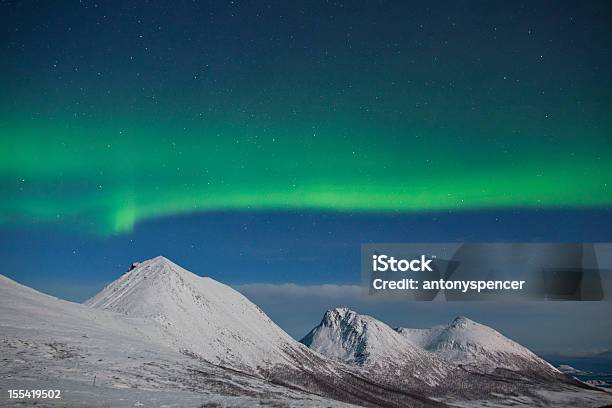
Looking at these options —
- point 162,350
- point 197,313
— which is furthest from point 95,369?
point 197,313

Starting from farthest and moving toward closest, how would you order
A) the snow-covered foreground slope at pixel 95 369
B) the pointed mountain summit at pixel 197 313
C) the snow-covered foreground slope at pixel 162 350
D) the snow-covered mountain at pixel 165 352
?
the pointed mountain summit at pixel 197 313 → the snow-covered foreground slope at pixel 162 350 → the snow-covered mountain at pixel 165 352 → the snow-covered foreground slope at pixel 95 369

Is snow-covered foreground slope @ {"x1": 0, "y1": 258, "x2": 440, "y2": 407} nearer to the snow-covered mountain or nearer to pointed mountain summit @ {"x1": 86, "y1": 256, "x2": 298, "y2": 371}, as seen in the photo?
the snow-covered mountain

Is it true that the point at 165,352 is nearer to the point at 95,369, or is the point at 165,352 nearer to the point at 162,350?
the point at 162,350

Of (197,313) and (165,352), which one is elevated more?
(197,313)

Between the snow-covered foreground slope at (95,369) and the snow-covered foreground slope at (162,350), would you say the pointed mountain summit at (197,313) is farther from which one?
the snow-covered foreground slope at (95,369)

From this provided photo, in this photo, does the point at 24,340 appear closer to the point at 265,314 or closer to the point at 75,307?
the point at 75,307

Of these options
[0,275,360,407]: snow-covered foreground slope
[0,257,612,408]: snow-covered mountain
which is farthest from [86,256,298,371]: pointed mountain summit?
[0,275,360,407]: snow-covered foreground slope

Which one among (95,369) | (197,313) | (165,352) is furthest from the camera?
(197,313)

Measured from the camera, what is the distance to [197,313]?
116m

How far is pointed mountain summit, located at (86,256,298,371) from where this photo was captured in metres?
96.4

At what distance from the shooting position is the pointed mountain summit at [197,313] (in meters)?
96.4

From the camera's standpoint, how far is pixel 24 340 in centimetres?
4347

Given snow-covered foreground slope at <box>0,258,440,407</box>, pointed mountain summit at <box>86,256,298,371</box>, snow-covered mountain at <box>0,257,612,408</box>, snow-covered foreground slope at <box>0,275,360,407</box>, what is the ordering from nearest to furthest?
snow-covered foreground slope at <box>0,275,360,407</box>
snow-covered mountain at <box>0,257,612,408</box>
snow-covered foreground slope at <box>0,258,440,407</box>
pointed mountain summit at <box>86,256,298,371</box>

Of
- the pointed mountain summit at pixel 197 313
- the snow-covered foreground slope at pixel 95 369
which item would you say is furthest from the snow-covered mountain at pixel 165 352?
the pointed mountain summit at pixel 197 313
